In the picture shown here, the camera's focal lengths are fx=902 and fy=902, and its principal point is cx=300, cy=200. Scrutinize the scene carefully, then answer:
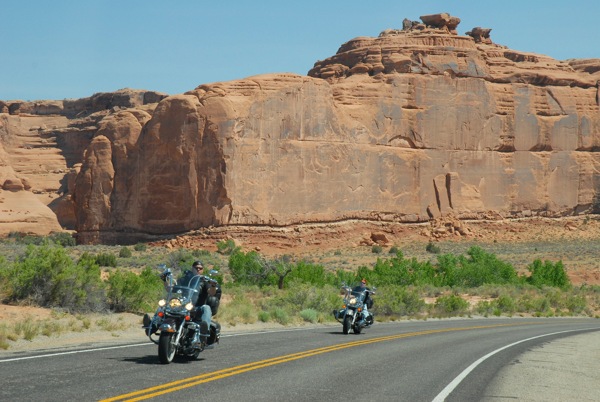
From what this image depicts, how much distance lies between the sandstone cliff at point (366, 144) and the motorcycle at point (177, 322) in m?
53.8

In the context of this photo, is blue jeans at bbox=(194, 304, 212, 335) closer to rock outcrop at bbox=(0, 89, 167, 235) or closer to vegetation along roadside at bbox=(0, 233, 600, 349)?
vegetation along roadside at bbox=(0, 233, 600, 349)

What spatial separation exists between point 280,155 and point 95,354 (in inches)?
2194

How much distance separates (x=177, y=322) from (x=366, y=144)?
61.7 meters

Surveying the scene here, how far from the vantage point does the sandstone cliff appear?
226 ft

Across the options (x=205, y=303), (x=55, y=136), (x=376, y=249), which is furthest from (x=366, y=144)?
(x=55, y=136)

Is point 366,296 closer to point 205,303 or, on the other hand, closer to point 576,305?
point 205,303

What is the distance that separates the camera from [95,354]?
13789 mm

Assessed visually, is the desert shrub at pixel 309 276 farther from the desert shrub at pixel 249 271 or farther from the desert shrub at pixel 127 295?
the desert shrub at pixel 127 295

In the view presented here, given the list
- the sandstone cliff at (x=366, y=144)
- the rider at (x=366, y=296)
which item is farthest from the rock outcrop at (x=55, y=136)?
the rider at (x=366, y=296)

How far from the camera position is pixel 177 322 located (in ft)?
43.1

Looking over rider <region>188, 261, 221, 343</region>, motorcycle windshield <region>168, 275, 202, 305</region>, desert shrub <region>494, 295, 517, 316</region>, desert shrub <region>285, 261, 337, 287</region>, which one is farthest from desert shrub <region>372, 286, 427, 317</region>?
motorcycle windshield <region>168, 275, 202, 305</region>

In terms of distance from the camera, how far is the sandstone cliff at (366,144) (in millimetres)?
68812

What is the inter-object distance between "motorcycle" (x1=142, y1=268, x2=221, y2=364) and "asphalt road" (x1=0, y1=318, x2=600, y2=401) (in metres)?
0.23

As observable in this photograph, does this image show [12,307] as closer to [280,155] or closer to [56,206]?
[280,155]
